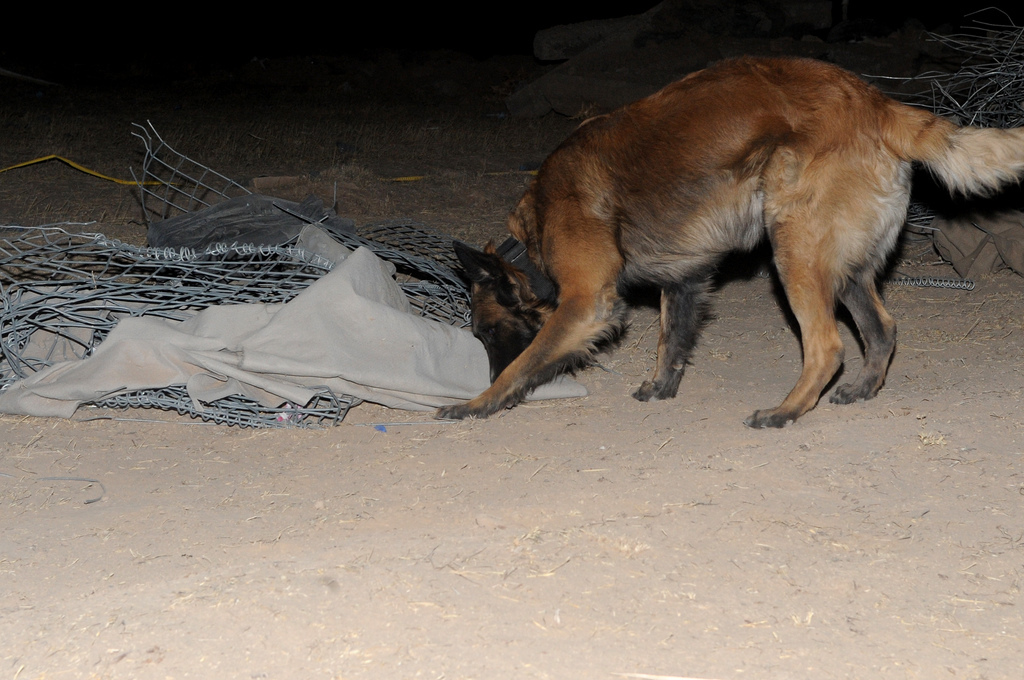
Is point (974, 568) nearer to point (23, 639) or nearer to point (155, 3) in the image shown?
point (23, 639)

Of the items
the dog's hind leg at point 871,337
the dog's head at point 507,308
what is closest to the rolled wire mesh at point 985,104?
the dog's hind leg at point 871,337

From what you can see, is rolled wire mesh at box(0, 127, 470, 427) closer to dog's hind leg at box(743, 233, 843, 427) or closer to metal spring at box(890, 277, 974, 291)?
dog's hind leg at box(743, 233, 843, 427)

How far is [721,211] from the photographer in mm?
3713

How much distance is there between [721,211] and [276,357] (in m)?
2.02

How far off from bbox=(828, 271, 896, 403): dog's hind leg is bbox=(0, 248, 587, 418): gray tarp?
1.81 metres

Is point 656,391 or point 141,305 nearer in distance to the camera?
point 656,391

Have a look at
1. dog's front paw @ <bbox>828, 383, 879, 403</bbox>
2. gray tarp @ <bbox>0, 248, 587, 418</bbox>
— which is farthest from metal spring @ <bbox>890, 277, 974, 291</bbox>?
gray tarp @ <bbox>0, 248, 587, 418</bbox>

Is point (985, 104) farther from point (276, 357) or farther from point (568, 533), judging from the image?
point (276, 357)

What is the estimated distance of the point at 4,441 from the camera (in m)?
3.59

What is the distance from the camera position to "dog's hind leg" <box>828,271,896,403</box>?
3916 millimetres

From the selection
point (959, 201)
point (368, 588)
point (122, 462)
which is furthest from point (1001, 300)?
point (122, 462)

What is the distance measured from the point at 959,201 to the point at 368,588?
476 centimetres

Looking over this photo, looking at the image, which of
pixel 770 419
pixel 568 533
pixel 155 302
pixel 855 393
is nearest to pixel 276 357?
pixel 155 302

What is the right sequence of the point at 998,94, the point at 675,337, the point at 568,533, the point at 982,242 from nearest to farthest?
the point at 568,533 → the point at 675,337 → the point at 982,242 → the point at 998,94
